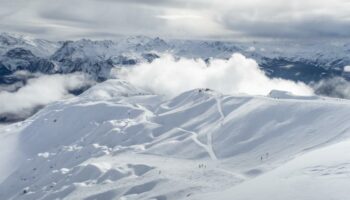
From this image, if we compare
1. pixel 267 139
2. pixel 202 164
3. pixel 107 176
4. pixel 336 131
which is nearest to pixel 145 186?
pixel 202 164

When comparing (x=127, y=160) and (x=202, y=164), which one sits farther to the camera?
(x=127, y=160)

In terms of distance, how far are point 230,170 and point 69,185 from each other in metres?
65.4

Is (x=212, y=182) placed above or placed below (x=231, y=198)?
below

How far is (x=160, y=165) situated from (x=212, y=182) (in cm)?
4523

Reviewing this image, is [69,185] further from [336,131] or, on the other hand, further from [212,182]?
[336,131]

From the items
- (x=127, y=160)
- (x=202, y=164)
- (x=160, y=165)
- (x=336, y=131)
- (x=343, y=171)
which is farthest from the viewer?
(x=127, y=160)

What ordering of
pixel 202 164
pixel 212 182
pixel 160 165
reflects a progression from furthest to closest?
pixel 160 165 → pixel 202 164 → pixel 212 182

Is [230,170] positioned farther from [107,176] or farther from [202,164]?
[107,176]

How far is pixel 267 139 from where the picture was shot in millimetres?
168250

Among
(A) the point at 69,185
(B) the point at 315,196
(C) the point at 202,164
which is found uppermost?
(B) the point at 315,196

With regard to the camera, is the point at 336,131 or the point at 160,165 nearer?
the point at 336,131

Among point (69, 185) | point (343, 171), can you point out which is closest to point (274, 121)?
point (69, 185)

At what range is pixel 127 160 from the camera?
632ft

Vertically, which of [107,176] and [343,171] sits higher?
[343,171]
